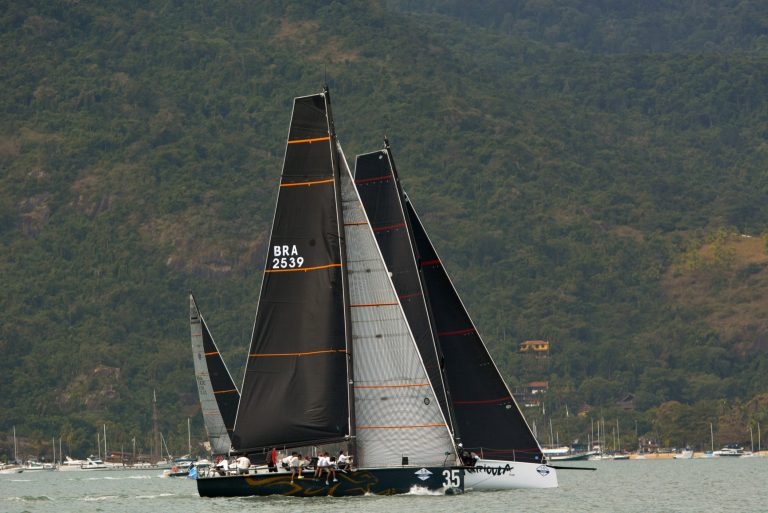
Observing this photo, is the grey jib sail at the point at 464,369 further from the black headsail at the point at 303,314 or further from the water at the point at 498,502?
the black headsail at the point at 303,314

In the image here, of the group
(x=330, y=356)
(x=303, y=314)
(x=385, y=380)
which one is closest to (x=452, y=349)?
(x=385, y=380)

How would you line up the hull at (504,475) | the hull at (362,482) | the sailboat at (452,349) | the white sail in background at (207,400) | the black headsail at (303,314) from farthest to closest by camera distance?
the white sail in background at (207,400) → the sailboat at (452,349) → the hull at (504,475) → the black headsail at (303,314) → the hull at (362,482)

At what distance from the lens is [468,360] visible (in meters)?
52.0

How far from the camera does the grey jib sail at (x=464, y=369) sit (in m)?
51.1

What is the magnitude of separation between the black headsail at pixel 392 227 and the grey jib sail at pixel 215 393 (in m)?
23.3

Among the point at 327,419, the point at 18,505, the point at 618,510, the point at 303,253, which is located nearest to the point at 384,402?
the point at 327,419

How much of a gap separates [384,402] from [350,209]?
5.19 m

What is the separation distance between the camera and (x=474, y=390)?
51688 mm

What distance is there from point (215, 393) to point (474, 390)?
25.7 m

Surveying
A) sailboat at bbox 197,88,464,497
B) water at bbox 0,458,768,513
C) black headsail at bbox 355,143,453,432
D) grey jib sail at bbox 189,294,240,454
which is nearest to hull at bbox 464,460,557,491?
water at bbox 0,458,768,513

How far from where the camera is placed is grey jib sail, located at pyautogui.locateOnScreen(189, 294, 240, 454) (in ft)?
245

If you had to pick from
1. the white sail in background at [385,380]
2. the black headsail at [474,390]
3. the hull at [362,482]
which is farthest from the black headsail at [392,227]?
the hull at [362,482]

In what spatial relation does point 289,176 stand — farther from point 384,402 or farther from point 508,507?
point 508,507

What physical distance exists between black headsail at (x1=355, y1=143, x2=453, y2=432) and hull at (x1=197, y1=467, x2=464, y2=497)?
6.07 metres
